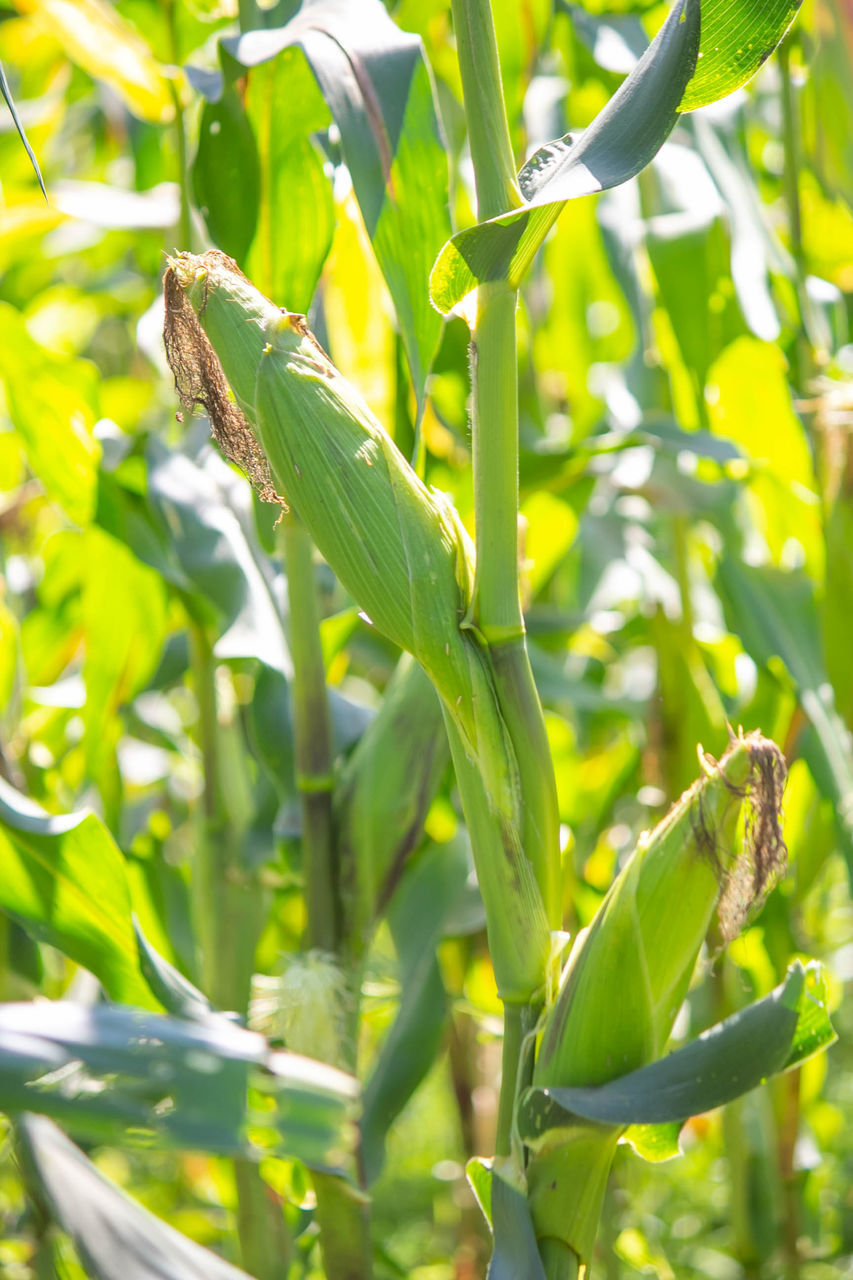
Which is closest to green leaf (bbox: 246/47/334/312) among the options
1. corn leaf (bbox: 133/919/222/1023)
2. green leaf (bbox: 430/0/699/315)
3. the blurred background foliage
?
the blurred background foliage

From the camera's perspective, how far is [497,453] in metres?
0.40

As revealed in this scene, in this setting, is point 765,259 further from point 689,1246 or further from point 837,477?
point 689,1246

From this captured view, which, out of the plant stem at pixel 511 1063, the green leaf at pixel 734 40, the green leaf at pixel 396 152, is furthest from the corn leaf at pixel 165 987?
the green leaf at pixel 734 40

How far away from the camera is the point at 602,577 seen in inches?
39.1

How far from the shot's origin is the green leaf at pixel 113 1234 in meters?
0.36

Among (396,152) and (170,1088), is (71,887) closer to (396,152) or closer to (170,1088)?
(170,1088)

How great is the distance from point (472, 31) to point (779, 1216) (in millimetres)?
960

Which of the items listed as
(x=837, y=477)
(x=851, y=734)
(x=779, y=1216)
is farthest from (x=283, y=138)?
(x=779, y=1216)

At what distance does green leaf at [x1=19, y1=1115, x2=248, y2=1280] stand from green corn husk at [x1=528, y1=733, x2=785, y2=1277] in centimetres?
13

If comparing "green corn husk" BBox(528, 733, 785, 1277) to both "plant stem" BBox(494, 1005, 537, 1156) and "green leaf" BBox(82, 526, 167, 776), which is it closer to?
"plant stem" BBox(494, 1005, 537, 1156)

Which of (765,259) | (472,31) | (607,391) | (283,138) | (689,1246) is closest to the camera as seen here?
(472,31)

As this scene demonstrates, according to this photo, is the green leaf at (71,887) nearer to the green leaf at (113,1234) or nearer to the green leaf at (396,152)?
the green leaf at (113,1234)

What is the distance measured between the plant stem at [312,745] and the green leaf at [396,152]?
155mm

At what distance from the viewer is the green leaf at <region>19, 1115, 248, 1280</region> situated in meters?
0.36
